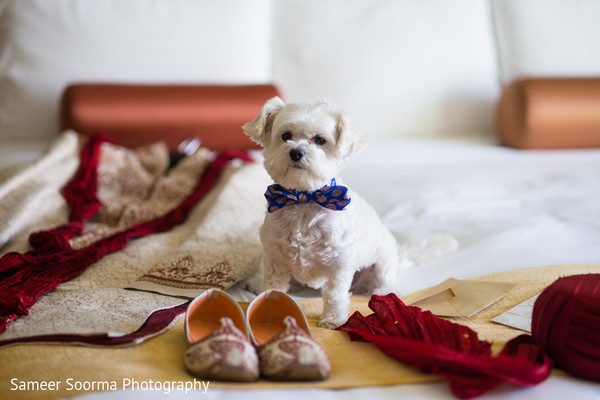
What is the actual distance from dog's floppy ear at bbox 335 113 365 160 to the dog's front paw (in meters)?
0.37

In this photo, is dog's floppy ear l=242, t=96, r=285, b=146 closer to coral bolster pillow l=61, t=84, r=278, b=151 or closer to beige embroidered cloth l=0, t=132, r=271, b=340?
beige embroidered cloth l=0, t=132, r=271, b=340

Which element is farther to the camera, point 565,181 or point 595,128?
point 595,128

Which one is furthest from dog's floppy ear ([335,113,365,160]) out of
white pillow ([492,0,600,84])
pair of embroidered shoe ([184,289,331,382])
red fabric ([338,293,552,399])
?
white pillow ([492,0,600,84])

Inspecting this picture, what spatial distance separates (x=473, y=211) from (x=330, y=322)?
2.99ft

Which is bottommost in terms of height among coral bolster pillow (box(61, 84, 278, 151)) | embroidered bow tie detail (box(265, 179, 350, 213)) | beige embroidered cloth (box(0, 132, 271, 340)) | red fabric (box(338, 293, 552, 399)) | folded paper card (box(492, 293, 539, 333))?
folded paper card (box(492, 293, 539, 333))

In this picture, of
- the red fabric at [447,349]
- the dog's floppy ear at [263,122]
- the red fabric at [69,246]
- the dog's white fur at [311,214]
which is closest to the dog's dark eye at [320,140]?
the dog's white fur at [311,214]

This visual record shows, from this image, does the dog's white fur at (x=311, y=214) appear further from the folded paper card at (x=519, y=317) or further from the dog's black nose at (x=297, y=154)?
the folded paper card at (x=519, y=317)

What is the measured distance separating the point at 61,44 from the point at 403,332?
2.25 meters

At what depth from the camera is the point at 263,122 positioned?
123 cm

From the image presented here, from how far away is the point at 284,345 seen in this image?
2.87 ft

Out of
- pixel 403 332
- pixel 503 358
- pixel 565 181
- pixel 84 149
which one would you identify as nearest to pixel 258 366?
pixel 403 332

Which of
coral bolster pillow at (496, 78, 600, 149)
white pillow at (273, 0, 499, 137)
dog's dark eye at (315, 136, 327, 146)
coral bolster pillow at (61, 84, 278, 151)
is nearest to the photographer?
dog's dark eye at (315, 136, 327, 146)

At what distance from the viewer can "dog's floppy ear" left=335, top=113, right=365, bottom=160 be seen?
1.18m

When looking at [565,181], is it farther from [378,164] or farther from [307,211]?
[307,211]
